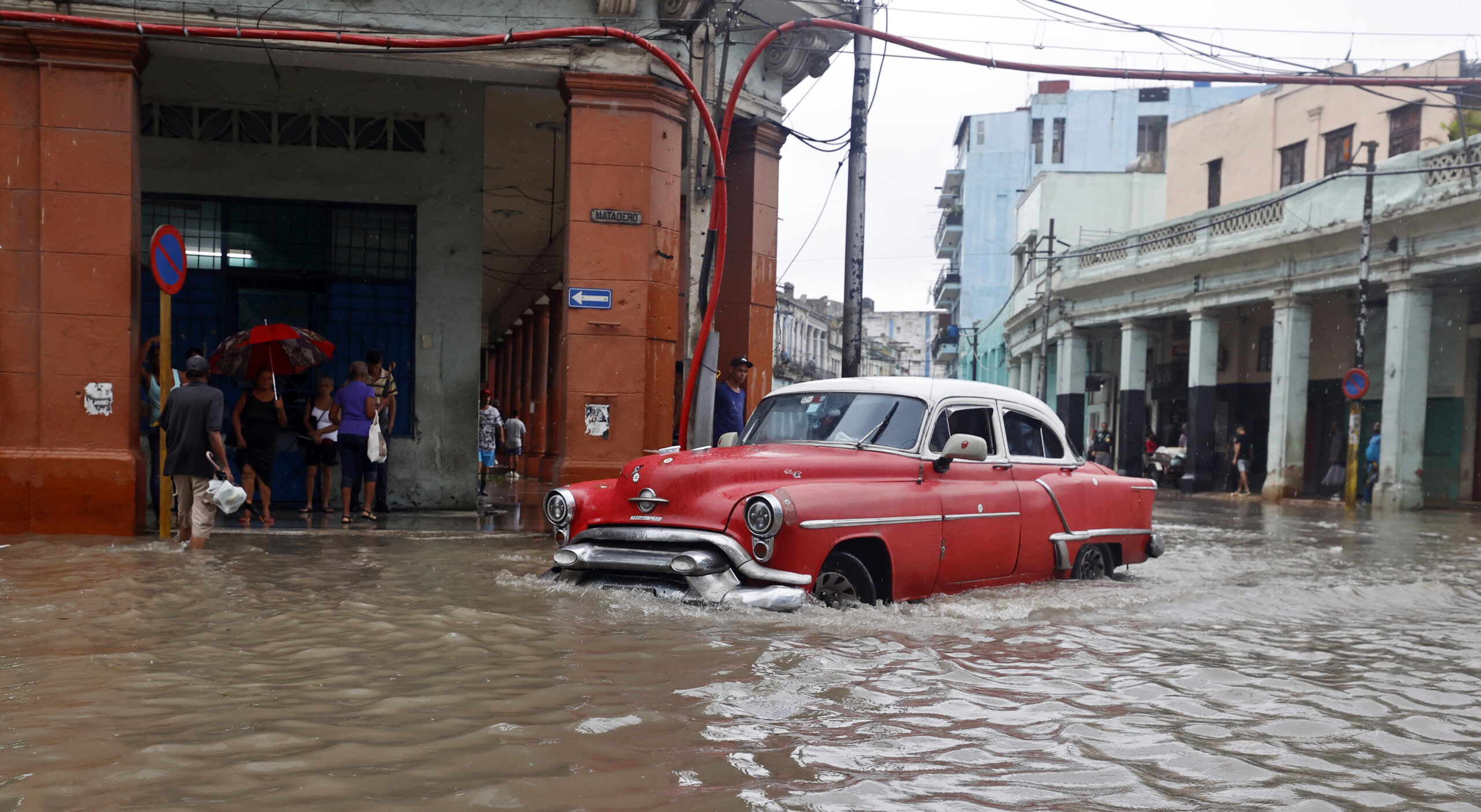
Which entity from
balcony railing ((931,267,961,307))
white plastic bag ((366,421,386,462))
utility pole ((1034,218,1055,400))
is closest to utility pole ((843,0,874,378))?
white plastic bag ((366,421,386,462))

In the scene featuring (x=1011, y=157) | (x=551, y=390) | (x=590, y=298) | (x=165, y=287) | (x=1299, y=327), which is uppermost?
(x=1011, y=157)

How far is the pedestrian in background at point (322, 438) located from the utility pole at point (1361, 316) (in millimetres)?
19032

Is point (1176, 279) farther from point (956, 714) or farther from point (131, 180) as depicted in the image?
point (956, 714)

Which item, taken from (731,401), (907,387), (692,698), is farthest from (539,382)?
(692,698)

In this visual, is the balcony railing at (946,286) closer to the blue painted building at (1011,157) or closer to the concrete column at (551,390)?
the blue painted building at (1011,157)

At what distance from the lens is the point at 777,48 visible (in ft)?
44.7

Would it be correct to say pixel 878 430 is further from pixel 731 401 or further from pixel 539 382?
pixel 539 382

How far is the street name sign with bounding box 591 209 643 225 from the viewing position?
11578mm

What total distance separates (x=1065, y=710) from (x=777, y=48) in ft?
34.6

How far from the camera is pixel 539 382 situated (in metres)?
29.8

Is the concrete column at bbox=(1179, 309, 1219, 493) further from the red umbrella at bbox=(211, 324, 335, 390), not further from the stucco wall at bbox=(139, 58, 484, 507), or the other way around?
the red umbrella at bbox=(211, 324, 335, 390)

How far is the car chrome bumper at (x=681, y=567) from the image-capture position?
5.88m

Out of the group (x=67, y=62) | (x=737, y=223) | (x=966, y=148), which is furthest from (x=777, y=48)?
(x=966, y=148)

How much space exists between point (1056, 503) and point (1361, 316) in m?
18.6
